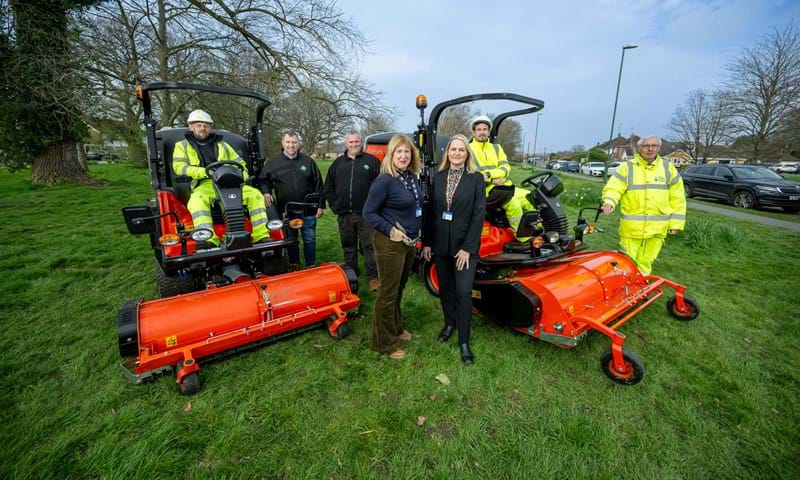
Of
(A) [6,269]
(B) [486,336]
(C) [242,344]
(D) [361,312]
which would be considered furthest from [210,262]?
(A) [6,269]

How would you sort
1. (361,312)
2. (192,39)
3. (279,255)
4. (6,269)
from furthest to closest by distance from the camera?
(192,39) → (6,269) → (361,312) → (279,255)

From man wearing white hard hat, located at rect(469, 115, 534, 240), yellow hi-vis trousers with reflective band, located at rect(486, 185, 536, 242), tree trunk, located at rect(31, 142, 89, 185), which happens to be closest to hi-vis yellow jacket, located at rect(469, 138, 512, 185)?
man wearing white hard hat, located at rect(469, 115, 534, 240)

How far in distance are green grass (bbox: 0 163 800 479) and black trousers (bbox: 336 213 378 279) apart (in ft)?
3.38

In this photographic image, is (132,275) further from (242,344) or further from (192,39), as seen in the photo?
(192,39)

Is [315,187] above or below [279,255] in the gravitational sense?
above

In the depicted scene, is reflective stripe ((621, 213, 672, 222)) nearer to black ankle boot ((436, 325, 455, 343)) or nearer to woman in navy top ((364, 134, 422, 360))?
black ankle boot ((436, 325, 455, 343))

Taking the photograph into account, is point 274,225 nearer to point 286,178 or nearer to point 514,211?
point 286,178

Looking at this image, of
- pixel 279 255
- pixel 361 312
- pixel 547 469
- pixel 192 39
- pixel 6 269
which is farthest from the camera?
pixel 192 39

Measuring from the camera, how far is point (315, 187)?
5.11 meters

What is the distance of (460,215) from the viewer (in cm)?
306

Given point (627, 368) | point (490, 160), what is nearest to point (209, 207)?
point (490, 160)

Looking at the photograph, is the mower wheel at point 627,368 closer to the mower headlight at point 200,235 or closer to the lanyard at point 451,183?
the lanyard at point 451,183

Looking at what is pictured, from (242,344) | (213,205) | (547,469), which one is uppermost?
(213,205)

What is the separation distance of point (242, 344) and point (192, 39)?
1416cm
